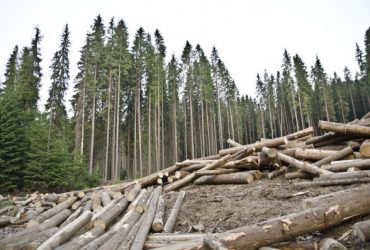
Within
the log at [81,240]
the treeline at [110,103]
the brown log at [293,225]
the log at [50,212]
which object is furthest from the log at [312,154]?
the treeline at [110,103]

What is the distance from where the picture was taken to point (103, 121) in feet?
112

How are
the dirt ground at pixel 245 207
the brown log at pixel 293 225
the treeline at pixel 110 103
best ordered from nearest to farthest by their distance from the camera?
1. the brown log at pixel 293 225
2. the dirt ground at pixel 245 207
3. the treeline at pixel 110 103

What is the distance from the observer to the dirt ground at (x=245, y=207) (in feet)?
12.8

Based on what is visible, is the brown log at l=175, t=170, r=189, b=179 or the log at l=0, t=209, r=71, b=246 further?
the brown log at l=175, t=170, r=189, b=179

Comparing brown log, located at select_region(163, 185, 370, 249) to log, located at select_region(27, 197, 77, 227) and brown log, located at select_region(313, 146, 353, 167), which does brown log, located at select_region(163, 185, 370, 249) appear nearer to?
brown log, located at select_region(313, 146, 353, 167)

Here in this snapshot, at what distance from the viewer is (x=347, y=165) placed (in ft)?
22.5

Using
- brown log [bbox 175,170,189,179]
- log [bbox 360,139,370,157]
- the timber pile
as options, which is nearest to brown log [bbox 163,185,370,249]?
the timber pile

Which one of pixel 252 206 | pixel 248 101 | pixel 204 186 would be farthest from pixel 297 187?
pixel 248 101

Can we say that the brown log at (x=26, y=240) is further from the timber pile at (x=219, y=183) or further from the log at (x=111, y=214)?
the log at (x=111, y=214)

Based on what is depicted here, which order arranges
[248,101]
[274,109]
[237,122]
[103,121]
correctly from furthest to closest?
1. [248,101]
2. [274,109]
3. [237,122]
4. [103,121]

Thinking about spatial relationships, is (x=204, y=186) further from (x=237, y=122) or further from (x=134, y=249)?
(x=237, y=122)

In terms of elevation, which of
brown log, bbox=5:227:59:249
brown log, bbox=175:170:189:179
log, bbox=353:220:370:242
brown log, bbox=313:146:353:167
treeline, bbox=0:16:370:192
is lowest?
brown log, bbox=5:227:59:249

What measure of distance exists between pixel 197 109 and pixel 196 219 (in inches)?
1600

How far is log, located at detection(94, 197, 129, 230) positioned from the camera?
5375 millimetres
